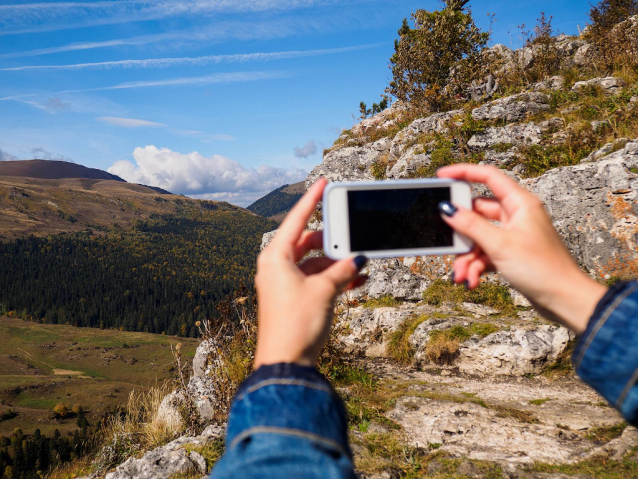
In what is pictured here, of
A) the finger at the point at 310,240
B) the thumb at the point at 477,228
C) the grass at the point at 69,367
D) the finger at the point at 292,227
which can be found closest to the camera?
the finger at the point at 292,227

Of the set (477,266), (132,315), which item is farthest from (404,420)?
(132,315)

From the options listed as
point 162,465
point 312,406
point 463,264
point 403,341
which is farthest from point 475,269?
point 403,341

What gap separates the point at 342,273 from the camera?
1.66 m

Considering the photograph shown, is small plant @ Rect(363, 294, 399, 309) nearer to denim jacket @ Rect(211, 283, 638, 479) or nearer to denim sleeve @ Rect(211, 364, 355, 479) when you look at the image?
denim jacket @ Rect(211, 283, 638, 479)

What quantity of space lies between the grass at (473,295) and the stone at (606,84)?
674cm

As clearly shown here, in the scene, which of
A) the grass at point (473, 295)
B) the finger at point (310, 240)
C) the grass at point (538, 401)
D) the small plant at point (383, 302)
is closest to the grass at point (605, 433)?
the grass at point (538, 401)

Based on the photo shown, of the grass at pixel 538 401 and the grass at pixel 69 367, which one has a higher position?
the grass at pixel 538 401

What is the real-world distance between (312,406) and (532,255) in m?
1.23

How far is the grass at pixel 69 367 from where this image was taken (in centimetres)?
9706

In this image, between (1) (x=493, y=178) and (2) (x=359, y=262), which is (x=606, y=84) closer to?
(1) (x=493, y=178)

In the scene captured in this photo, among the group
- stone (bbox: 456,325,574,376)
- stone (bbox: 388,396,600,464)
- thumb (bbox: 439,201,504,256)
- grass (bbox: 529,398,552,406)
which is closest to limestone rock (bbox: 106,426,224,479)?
stone (bbox: 388,396,600,464)

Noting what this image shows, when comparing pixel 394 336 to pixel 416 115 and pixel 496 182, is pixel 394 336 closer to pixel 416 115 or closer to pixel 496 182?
pixel 496 182

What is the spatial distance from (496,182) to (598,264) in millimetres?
7108

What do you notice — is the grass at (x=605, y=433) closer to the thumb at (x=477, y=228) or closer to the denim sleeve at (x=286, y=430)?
the thumb at (x=477, y=228)
